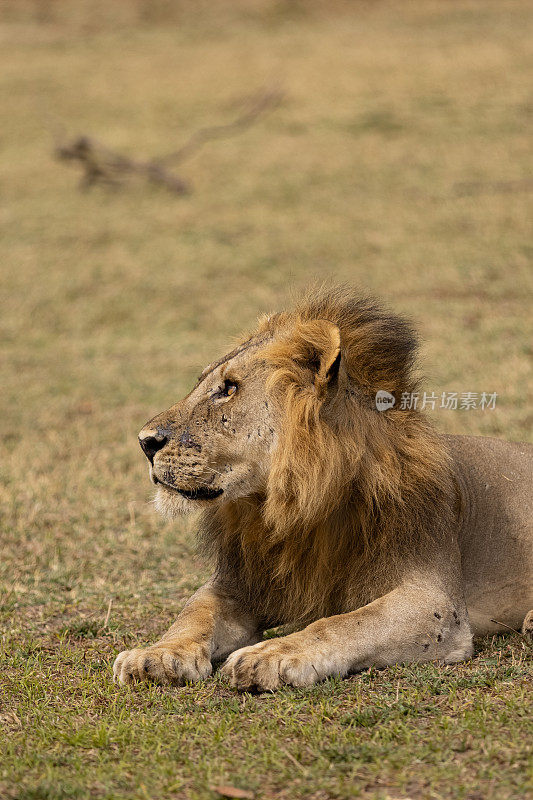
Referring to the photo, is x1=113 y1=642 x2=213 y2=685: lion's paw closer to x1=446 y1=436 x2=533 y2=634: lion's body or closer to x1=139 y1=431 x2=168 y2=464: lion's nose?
x1=139 y1=431 x2=168 y2=464: lion's nose

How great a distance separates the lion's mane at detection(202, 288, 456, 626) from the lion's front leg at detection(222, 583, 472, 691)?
148mm

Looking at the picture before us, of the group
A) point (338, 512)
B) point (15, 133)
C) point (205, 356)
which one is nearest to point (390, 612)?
point (338, 512)

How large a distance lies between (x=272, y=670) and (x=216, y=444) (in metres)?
0.81

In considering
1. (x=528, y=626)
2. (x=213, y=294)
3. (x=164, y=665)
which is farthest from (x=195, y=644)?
(x=213, y=294)

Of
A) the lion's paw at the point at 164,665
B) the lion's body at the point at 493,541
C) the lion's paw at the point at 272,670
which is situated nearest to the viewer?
the lion's paw at the point at 272,670

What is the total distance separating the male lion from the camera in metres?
3.50

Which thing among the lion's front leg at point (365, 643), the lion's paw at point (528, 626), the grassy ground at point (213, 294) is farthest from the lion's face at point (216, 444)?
the lion's paw at point (528, 626)

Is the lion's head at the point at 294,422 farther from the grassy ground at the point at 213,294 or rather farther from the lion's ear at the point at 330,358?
the grassy ground at the point at 213,294

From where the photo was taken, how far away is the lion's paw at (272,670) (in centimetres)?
328

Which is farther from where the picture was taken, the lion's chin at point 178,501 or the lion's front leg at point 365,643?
the lion's chin at point 178,501

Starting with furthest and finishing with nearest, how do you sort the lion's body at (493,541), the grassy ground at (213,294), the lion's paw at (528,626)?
1. the lion's body at (493,541)
2. the lion's paw at (528,626)
3. the grassy ground at (213,294)

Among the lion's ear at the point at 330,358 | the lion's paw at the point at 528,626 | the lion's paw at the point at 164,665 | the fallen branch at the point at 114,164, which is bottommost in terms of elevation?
the lion's paw at the point at 528,626

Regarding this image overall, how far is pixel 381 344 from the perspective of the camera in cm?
381

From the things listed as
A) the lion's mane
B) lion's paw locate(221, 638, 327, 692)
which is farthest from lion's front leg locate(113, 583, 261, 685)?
lion's paw locate(221, 638, 327, 692)
